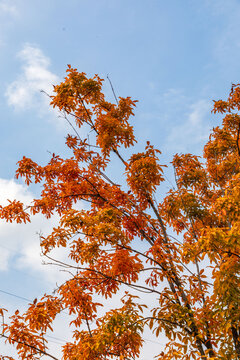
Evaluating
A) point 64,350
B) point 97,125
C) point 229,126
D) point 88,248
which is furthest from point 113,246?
point 229,126

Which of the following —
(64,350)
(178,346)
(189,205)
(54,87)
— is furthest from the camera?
(54,87)

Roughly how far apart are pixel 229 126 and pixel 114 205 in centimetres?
446

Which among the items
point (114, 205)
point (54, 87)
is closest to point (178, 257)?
point (114, 205)

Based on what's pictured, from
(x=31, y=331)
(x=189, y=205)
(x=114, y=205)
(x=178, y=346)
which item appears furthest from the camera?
(x=189, y=205)

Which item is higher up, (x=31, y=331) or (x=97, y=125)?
(x=97, y=125)

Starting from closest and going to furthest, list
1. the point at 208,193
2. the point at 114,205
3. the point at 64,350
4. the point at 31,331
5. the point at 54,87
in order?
the point at 31,331 < the point at 64,350 < the point at 114,205 < the point at 54,87 < the point at 208,193

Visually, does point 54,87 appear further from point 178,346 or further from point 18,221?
point 178,346

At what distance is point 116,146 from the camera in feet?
22.3

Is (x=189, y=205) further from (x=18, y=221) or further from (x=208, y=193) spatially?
(x=18, y=221)

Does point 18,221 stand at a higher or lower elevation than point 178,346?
higher

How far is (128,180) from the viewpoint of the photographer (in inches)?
236

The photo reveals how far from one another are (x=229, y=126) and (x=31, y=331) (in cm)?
692

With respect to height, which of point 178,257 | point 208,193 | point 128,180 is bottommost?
point 178,257

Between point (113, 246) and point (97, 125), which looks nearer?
point (113, 246)
